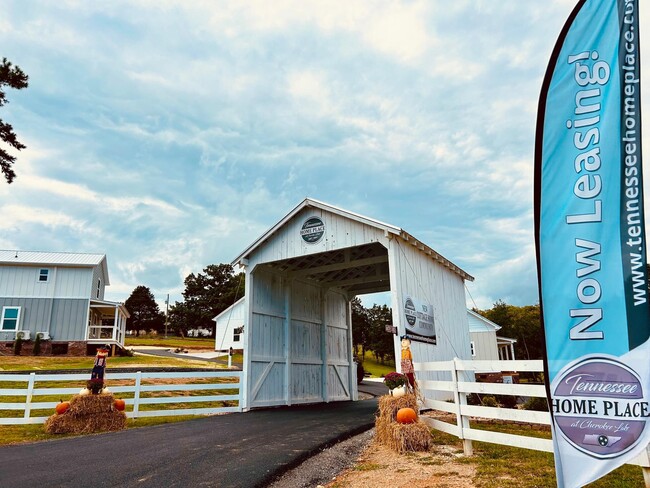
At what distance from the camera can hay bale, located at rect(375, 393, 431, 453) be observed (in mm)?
6504

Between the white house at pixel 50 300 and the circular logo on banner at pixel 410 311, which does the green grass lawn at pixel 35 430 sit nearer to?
the circular logo on banner at pixel 410 311

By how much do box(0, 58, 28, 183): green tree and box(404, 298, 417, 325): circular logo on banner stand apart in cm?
1083

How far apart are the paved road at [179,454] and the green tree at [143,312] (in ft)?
211

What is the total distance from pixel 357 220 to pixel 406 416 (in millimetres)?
5540

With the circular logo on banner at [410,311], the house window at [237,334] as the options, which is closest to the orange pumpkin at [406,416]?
the circular logo on banner at [410,311]

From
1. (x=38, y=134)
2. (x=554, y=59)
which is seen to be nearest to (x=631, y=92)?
(x=554, y=59)

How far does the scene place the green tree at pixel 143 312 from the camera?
2699 inches

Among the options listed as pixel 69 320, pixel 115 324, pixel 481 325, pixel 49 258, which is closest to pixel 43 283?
pixel 49 258

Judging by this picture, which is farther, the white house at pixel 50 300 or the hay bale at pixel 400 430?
the white house at pixel 50 300

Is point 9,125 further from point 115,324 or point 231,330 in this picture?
point 231,330

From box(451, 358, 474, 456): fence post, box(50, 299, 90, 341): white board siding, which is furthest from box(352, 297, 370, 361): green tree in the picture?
box(451, 358, 474, 456): fence post

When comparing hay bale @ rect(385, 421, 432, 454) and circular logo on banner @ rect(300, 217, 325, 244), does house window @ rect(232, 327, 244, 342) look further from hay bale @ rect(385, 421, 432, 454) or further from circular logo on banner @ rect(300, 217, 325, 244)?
hay bale @ rect(385, 421, 432, 454)

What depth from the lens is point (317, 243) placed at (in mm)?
12070

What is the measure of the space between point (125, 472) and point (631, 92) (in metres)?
6.77
